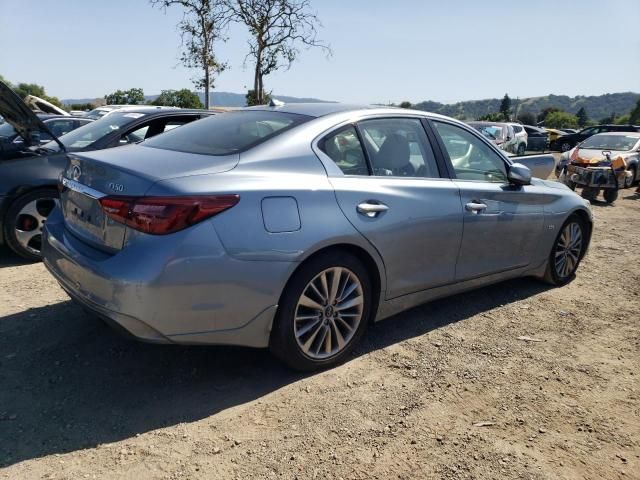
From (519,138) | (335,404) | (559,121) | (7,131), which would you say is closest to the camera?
(335,404)

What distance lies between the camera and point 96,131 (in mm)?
5719

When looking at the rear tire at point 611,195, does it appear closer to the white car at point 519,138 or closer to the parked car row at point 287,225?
the parked car row at point 287,225

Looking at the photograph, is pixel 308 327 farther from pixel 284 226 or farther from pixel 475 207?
pixel 475 207

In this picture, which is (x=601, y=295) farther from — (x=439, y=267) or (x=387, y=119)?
(x=387, y=119)

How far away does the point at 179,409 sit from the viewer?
9.35 feet

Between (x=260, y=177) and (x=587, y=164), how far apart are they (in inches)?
421

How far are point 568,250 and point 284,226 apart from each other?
341 centimetres

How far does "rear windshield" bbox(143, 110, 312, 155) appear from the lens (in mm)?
3164

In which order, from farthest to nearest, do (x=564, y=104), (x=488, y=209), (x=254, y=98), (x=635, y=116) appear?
(x=564, y=104) < (x=635, y=116) < (x=254, y=98) < (x=488, y=209)

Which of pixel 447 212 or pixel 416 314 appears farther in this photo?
pixel 416 314

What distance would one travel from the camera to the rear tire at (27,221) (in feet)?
16.3

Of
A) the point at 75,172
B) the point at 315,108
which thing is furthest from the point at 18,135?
the point at 315,108

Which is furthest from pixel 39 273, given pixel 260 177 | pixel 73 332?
pixel 260 177

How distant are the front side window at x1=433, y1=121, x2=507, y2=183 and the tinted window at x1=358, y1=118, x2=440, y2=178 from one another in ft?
0.72
